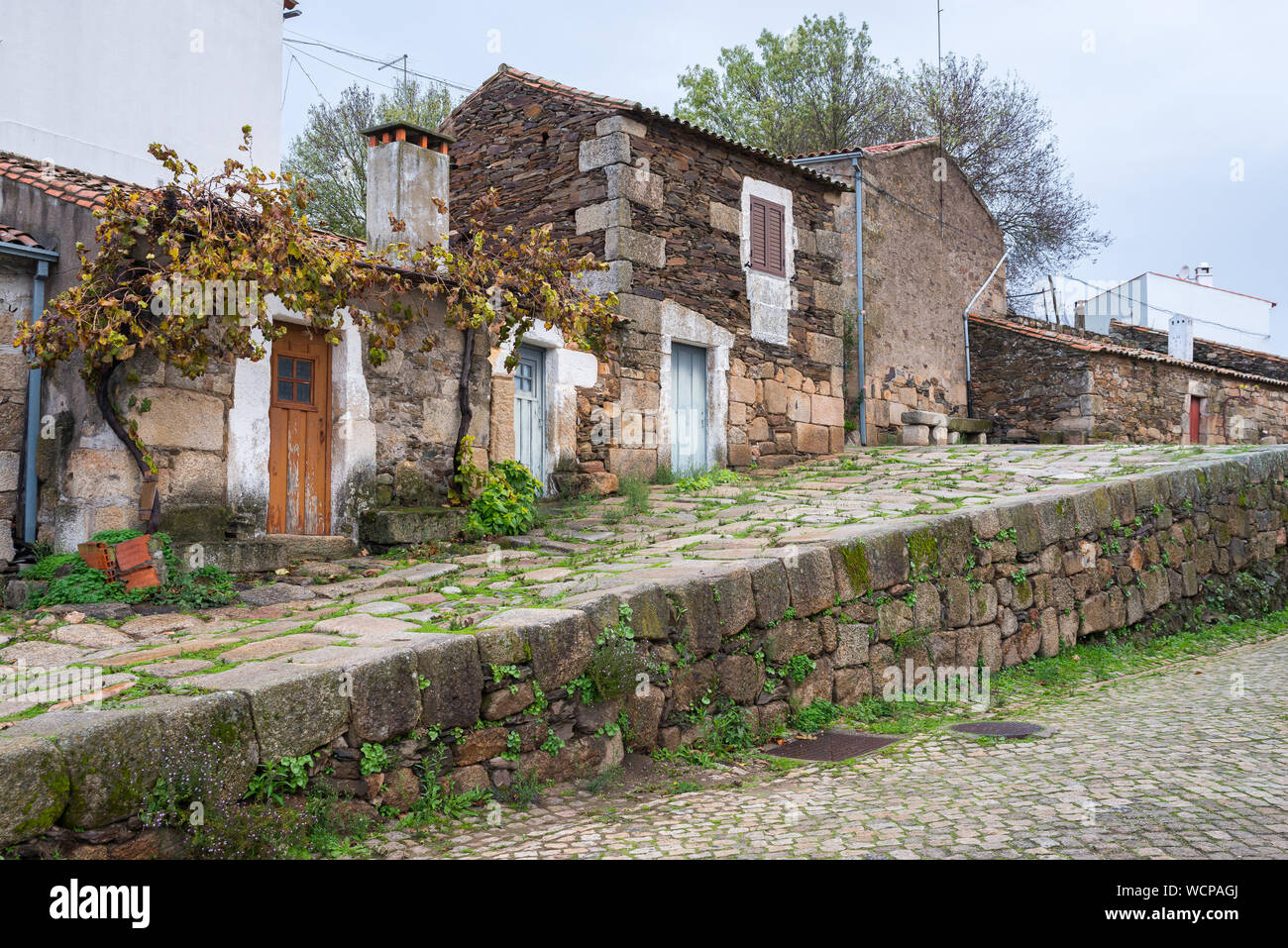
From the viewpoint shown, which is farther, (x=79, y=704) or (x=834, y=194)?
(x=834, y=194)

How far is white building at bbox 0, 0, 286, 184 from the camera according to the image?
10.9 metres

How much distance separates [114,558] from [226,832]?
3.66 m

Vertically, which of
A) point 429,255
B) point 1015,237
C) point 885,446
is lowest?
point 885,446

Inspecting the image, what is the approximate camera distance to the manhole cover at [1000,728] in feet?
17.8

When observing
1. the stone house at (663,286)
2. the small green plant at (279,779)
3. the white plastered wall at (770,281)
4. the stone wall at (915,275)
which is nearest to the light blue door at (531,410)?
the stone house at (663,286)

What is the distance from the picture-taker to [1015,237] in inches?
944

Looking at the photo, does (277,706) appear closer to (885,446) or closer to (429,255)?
(429,255)

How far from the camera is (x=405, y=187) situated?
898cm

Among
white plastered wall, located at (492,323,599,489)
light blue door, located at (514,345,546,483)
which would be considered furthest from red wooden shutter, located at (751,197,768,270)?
light blue door, located at (514,345,546,483)

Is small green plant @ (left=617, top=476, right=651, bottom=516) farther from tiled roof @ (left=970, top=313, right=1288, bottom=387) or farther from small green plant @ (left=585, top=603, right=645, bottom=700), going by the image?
tiled roof @ (left=970, top=313, right=1288, bottom=387)

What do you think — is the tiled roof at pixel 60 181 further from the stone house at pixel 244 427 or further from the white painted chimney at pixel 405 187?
the white painted chimney at pixel 405 187
